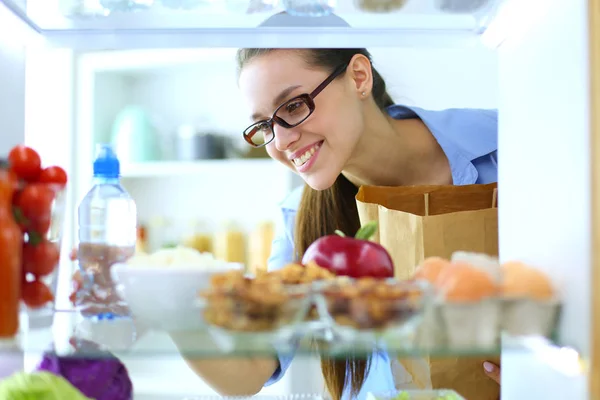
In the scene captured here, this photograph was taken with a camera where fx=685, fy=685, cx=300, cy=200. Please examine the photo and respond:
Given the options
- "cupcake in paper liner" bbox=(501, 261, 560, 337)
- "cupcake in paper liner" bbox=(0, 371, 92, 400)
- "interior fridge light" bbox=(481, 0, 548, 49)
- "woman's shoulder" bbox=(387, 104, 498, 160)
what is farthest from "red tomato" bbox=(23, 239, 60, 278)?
"woman's shoulder" bbox=(387, 104, 498, 160)

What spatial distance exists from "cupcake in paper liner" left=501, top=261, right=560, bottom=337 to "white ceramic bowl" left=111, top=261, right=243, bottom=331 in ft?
0.91

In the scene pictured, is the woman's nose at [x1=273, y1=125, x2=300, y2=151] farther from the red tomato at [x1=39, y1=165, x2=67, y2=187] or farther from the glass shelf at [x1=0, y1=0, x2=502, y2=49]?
the red tomato at [x1=39, y1=165, x2=67, y2=187]

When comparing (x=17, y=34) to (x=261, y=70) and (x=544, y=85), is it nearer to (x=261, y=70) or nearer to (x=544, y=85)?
(x=261, y=70)

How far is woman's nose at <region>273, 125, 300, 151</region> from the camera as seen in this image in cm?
132

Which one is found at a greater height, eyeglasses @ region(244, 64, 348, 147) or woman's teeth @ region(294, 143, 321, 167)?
eyeglasses @ region(244, 64, 348, 147)

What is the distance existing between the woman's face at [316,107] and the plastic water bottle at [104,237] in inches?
15.6

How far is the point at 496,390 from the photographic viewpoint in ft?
3.94

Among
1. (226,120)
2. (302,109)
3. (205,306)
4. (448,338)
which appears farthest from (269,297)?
(226,120)

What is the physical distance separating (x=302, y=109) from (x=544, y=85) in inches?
23.6

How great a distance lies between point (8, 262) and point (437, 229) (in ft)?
1.96

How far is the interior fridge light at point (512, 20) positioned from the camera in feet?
2.48

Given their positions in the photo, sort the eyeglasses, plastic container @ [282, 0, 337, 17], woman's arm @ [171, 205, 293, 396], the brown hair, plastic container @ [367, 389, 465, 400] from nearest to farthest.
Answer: plastic container @ [282, 0, 337, 17]
plastic container @ [367, 389, 465, 400]
woman's arm @ [171, 205, 293, 396]
the eyeglasses
the brown hair

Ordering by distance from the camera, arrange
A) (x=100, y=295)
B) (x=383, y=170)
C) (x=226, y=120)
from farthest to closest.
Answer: (x=226, y=120), (x=383, y=170), (x=100, y=295)

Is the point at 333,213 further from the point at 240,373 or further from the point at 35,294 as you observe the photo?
the point at 35,294
